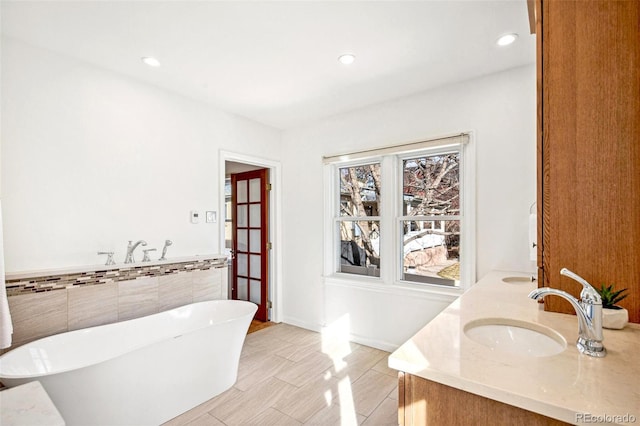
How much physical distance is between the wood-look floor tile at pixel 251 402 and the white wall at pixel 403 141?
118cm

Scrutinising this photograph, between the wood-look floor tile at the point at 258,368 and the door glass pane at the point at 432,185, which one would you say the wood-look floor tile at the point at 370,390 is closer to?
the wood-look floor tile at the point at 258,368

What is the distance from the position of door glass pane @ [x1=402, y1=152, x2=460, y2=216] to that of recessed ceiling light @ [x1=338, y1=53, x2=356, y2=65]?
4.12ft

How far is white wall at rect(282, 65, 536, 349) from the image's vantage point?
257cm

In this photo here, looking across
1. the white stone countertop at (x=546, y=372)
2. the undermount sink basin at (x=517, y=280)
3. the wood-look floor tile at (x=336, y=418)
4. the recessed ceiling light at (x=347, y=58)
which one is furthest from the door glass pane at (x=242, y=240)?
the white stone countertop at (x=546, y=372)

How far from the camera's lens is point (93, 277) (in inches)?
95.4

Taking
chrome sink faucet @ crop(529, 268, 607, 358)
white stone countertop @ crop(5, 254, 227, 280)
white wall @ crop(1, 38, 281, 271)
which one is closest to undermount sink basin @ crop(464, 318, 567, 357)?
chrome sink faucet @ crop(529, 268, 607, 358)

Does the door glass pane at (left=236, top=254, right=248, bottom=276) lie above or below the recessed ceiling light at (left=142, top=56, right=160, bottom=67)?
below

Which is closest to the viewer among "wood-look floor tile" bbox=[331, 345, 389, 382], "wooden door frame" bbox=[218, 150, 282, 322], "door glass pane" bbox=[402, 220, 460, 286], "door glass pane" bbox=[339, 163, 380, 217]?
"wood-look floor tile" bbox=[331, 345, 389, 382]

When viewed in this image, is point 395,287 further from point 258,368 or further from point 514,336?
point 514,336

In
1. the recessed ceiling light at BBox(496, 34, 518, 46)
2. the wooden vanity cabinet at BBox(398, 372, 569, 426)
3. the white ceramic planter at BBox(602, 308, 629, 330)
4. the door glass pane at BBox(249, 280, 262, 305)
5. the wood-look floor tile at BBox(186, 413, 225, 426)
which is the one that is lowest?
the wood-look floor tile at BBox(186, 413, 225, 426)

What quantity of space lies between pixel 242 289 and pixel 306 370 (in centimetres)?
197

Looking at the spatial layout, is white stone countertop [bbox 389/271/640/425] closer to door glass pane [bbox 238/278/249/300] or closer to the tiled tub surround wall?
the tiled tub surround wall

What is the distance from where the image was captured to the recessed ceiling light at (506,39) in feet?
7.00

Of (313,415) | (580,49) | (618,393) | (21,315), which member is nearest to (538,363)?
(618,393)
